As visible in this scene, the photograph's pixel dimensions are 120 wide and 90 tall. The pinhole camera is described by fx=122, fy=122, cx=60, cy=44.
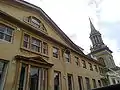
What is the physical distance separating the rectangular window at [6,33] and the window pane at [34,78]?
3332mm

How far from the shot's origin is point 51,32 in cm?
1538

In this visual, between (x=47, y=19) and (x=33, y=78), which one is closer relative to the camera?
(x=33, y=78)

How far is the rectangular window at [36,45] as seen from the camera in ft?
39.5

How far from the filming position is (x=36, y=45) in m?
12.4

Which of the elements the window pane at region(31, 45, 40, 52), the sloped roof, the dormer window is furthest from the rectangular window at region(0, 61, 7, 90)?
the sloped roof

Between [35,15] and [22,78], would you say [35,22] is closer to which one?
[35,15]

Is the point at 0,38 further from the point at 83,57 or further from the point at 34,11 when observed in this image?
the point at 83,57

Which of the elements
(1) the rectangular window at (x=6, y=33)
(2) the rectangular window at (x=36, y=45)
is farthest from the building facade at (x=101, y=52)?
(1) the rectangular window at (x=6, y=33)

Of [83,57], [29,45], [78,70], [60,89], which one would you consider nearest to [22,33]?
[29,45]

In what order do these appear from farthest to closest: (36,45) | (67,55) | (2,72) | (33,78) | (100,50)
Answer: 1. (100,50)
2. (67,55)
3. (36,45)
4. (33,78)
5. (2,72)

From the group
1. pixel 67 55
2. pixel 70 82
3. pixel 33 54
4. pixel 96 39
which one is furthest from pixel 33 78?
pixel 96 39

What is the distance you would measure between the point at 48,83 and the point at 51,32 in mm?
6485

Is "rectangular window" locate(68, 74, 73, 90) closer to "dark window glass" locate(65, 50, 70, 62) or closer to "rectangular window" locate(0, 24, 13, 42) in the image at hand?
"dark window glass" locate(65, 50, 70, 62)

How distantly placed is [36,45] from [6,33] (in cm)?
322
